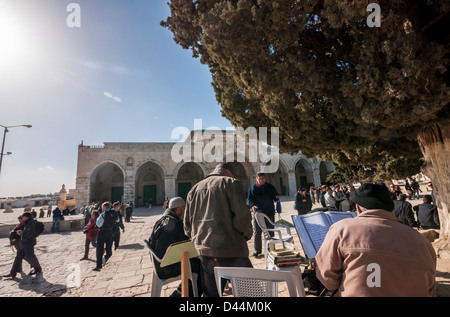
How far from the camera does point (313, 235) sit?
3000 millimetres

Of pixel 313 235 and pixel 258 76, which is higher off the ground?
pixel 258 76

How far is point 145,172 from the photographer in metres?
26.0


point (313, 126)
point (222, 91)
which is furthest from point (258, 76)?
point (222, 91)

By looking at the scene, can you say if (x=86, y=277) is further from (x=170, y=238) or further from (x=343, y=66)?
(x=343, y=66)

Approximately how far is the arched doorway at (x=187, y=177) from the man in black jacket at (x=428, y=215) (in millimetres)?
22286

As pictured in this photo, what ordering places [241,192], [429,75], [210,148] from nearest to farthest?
[241,192], [429,75], [210,148]

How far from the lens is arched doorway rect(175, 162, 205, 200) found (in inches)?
1041

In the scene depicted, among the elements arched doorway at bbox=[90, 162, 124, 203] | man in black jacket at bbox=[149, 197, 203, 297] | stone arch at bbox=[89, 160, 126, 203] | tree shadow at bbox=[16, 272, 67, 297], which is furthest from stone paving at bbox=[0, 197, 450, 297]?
arched doorway at bbox=[90, 162, 124, 203]

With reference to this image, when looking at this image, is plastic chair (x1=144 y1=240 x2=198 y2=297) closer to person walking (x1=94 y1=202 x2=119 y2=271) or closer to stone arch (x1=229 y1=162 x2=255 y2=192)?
person walking (x1=94 y1=202 x2=119 y2=271)

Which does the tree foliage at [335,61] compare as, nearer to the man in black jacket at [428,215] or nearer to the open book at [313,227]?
the man in black jacket at [428,215]

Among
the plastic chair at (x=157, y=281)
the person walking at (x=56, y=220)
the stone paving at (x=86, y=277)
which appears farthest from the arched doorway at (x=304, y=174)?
the plastic chair at (x=157, y=281)

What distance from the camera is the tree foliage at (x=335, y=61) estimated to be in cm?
325

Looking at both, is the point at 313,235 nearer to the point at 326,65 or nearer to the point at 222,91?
the point at 326,65

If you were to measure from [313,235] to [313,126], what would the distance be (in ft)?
8.88
